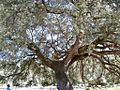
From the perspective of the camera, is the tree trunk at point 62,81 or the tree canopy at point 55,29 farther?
the tree trunk at point 62,81

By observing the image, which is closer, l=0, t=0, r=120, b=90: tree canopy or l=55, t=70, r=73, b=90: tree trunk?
l=0, t=0, r=120, b=90: tree canopy

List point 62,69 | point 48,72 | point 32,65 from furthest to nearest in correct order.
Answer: point 48,72, point 32,65, point 62,69

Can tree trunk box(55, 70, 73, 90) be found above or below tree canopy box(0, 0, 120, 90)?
below

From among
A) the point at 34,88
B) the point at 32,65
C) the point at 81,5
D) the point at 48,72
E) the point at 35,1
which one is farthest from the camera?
the point at 34,88

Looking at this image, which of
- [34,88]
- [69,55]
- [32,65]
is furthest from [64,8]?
[34,88]

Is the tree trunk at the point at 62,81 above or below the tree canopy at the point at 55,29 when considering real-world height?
below

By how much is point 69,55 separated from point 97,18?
412cm

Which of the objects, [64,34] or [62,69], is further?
[62,69]

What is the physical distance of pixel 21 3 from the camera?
1043 cm

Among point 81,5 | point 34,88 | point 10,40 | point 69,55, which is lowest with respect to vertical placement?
point 34,88

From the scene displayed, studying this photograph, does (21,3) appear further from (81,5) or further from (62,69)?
(62,69)

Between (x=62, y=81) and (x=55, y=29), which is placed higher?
(x=55, y=29)

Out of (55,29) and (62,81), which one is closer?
(55,29)

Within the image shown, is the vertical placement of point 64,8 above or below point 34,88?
above
